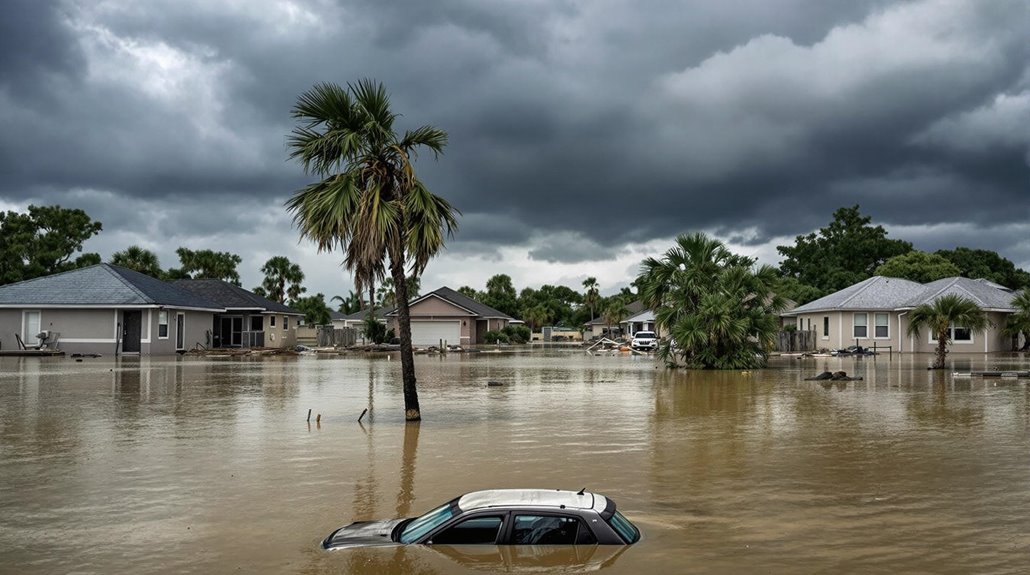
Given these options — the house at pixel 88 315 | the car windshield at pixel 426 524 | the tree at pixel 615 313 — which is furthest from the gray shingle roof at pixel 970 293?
the tree at pixel 615 313

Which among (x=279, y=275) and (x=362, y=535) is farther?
(x=279, y=275)

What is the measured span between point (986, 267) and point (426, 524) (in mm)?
94566

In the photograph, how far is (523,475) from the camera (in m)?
12.6

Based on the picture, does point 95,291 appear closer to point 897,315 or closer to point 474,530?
point 474,530

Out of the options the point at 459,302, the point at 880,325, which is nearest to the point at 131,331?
the point at 459,302

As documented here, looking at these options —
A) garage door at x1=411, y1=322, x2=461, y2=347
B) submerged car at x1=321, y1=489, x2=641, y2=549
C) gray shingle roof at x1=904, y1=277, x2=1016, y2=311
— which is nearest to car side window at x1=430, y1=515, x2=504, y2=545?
submerged car at x1=321, y1=489, x2=641, y2=549

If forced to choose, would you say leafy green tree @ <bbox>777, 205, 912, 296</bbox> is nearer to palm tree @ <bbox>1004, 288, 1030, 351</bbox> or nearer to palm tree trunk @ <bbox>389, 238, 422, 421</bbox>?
palm tree @ <bbox>1004, 288, 1030, 351</bbox>

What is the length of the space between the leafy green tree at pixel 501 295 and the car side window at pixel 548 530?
11218 centimetres

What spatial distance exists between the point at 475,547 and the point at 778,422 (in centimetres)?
1249

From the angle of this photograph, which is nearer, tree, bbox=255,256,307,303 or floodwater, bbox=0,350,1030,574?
floodwater, bbox=0,350,1030,574

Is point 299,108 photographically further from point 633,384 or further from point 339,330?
point 339,330

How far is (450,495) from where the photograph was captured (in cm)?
1134

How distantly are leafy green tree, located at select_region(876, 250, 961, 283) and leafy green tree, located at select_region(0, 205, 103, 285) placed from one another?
77.7m

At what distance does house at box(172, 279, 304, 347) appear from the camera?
5996 cm
